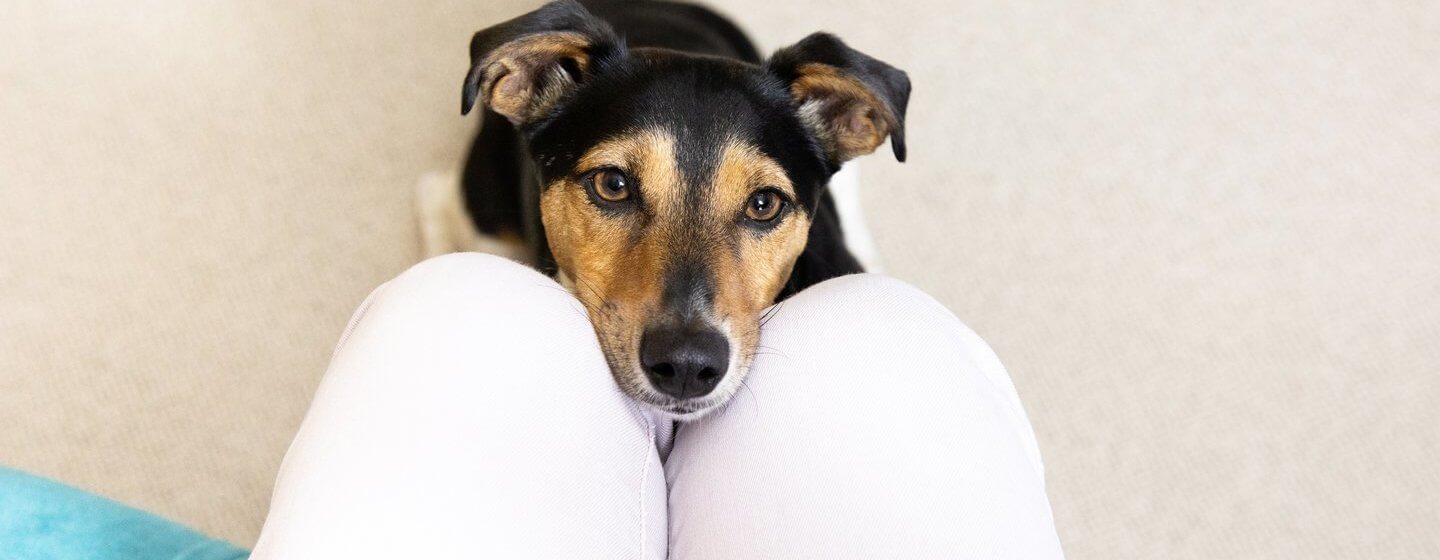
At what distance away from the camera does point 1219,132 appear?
2729mm

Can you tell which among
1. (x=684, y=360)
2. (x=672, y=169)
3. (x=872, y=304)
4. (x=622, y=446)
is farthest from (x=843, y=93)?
(x=622, y=446)

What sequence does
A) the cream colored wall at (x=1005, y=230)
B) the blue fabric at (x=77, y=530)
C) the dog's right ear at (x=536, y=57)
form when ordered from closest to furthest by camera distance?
the blue fabric at (x=77, y=530) < the dog's right ear at (x=536, y=57) < the cream colored wall at (x=1005, y=230)

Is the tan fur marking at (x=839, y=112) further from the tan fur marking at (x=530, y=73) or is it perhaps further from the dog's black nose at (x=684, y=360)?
the dog's black nose at (x=684, y=360)

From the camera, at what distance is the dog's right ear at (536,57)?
5.11 ft

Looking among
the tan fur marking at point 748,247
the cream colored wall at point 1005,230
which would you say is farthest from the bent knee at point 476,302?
the cream colored wall at point 1005,230

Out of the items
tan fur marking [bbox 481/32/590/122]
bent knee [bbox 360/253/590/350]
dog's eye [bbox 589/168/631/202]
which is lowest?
dog's eye [bbox 589/168/631/202]

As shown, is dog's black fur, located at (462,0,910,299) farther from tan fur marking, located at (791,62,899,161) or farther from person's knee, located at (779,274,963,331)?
person's knee, located at (779,274,963,331)

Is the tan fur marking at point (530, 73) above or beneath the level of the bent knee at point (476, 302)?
above

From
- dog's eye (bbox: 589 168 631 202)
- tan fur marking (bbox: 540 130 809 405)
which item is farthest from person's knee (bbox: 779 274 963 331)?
dog's eye (bbox: 589 168 631 202)

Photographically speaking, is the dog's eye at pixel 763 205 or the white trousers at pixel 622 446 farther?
the dog's eye at pixel 763 205

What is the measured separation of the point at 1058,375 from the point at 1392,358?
82 cm

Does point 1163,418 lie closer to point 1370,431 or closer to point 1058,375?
point 1058,375

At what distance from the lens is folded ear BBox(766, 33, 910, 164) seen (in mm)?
1619

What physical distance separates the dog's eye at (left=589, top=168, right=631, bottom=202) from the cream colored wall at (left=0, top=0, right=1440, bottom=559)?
106 cm
